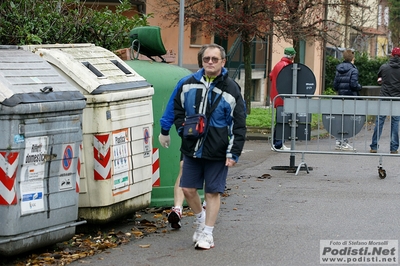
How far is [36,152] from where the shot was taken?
6934 millimetres

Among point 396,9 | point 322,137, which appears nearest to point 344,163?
point 322,137

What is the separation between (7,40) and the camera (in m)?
10.4

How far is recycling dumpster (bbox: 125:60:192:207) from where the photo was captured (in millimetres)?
9461

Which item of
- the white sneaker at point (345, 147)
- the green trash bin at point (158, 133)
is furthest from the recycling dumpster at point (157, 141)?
the white sneaker at point (345, 147)

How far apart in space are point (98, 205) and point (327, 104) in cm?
595

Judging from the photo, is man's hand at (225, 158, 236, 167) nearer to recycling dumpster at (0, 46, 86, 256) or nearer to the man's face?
the man's face

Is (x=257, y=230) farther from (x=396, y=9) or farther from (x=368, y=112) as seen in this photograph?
(x=396, y=9)

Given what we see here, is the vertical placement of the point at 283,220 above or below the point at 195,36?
below

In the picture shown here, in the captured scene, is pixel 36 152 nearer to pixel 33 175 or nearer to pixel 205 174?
pixel 33 175

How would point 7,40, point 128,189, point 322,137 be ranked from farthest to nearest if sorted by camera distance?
point 322,137
point 7,40
point 128,189

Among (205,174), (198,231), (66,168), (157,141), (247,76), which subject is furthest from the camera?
(247,76)

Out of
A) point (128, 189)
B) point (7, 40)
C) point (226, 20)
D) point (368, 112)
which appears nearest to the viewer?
point (128, 189)

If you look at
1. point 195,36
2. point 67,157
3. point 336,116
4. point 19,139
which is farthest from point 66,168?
point 195,36

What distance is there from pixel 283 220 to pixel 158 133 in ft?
5.26
